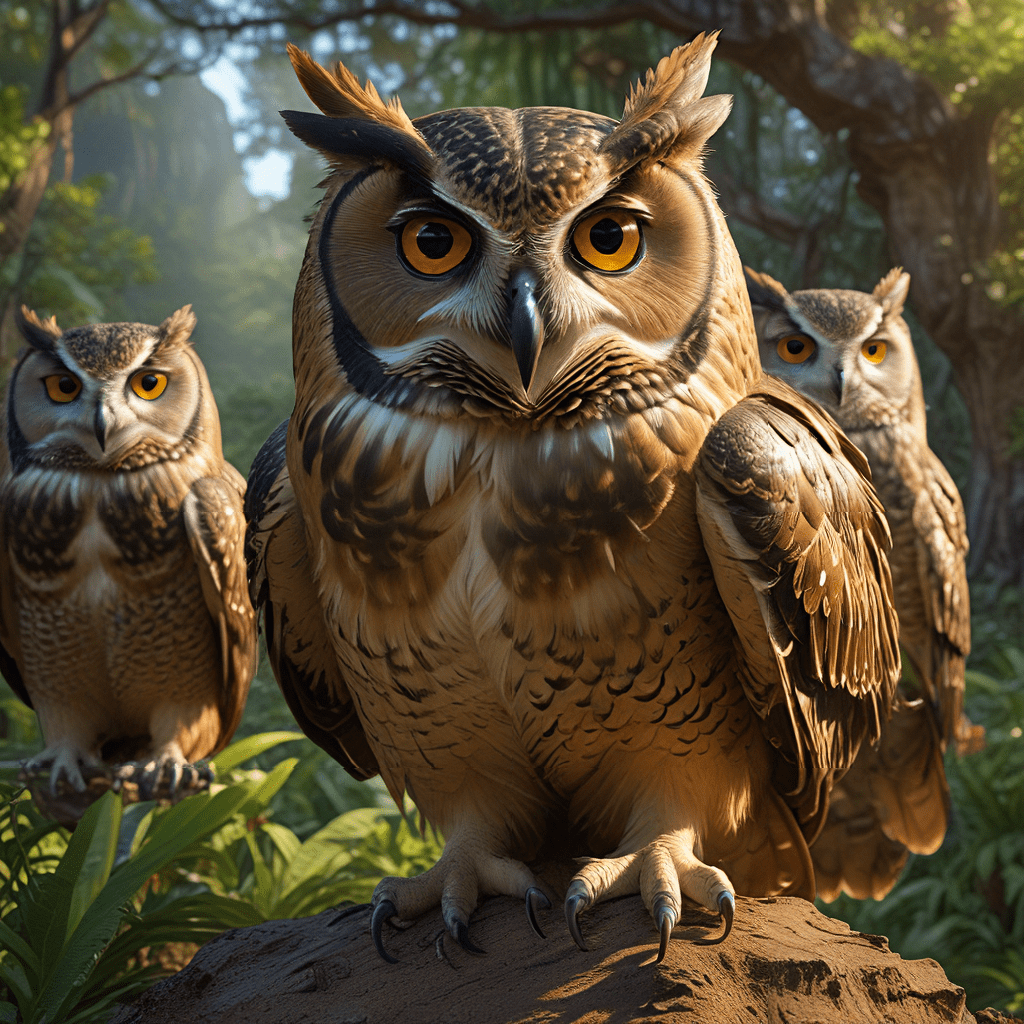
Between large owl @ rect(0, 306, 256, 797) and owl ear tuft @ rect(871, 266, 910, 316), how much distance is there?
1753 mm

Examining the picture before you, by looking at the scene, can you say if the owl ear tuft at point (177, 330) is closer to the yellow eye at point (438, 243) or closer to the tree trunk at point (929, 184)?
the yellow eye at point (438, 243)

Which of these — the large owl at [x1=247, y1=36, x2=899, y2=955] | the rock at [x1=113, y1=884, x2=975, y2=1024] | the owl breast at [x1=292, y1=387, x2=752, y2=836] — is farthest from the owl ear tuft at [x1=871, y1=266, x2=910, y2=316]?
the rock at [x1=113, y1=884, x2=975, y2=1024]

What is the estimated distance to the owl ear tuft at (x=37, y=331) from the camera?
2.18 metres

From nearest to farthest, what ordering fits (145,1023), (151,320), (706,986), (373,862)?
(706,986)
(145,1023)
(373,862)
(151,320)

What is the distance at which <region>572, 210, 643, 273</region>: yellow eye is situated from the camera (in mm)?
1028

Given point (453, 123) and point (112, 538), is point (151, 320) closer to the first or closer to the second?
point (112, 538)

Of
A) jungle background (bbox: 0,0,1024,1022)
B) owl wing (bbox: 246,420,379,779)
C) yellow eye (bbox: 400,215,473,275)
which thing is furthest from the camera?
jungle background (bbox: 0,0,1024,1022)

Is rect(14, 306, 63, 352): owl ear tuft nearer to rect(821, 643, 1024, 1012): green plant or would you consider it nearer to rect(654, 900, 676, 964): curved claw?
rect(654, 900, 676, 964): curved claw

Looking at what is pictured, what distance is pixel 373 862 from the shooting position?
2916 millimetres

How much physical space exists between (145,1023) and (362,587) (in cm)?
80

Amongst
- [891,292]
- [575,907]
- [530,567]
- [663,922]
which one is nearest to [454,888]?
[575,907]

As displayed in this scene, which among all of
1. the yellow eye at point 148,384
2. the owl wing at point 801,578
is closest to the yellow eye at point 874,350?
the owl wing at point 801,578

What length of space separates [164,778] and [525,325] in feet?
5.77

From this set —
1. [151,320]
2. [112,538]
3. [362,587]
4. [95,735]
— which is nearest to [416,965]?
[362,587]
